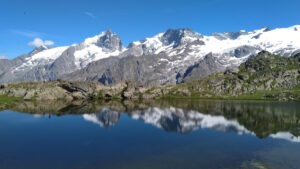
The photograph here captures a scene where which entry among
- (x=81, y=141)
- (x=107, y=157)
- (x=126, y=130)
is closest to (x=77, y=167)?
(x=107, y=157)

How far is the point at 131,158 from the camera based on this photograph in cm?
6869

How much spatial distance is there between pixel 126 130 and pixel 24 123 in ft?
145

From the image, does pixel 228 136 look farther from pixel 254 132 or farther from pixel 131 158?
pixel 131 158

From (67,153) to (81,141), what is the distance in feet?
53.7

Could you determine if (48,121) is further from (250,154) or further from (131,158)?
(250,154)

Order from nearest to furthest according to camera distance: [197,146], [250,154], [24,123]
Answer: [250,154]
[197,146]
[24,123]

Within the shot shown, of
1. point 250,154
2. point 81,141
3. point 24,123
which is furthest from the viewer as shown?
point 24,123

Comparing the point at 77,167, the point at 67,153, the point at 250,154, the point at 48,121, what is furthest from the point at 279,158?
the point at 48,121

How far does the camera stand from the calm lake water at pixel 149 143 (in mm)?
64625

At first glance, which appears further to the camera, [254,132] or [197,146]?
[254,132]

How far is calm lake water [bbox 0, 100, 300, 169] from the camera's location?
64.6m

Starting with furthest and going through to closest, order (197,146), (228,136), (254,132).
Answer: (254,132), (228,136), (197,146)

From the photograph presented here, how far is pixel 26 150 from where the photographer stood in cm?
7681

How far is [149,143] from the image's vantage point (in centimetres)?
8750
